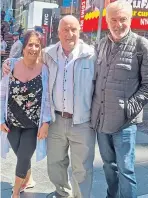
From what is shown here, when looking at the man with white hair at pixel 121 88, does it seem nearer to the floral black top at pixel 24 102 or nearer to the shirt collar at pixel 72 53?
the shirt collar at pixel 72 53

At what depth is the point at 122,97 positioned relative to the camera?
2824 mm

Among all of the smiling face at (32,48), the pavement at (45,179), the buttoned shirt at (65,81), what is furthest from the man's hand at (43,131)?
the pavement at (45,179)

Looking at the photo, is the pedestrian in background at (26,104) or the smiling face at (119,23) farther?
the pedestrian in background at (26,104)

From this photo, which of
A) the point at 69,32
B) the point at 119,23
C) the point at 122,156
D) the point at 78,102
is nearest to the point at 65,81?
the point at 78,102

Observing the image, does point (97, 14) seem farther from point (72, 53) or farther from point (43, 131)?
point (43, 131)

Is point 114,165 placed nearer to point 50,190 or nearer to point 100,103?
point 100,103

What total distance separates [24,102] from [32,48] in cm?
52

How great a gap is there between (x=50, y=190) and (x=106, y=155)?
103 centimetres

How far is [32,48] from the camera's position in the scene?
318 centimetres

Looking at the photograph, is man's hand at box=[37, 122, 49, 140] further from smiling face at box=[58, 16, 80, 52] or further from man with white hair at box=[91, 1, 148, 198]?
smiling face at box=[58, 16, 80, 52]

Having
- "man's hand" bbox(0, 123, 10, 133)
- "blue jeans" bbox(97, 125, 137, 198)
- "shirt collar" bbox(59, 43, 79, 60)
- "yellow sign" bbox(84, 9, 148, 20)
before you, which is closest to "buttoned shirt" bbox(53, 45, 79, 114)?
"shirt collar" bbox(59, 43, 79, 60)

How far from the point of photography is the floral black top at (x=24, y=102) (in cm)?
321

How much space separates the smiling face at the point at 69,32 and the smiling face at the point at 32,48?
260 mm

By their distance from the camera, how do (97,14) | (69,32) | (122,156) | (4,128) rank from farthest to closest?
(97,14) < (4,128) < (69,32) < (122,156)
